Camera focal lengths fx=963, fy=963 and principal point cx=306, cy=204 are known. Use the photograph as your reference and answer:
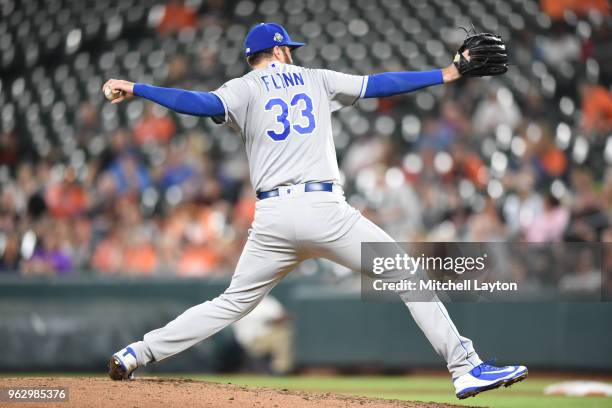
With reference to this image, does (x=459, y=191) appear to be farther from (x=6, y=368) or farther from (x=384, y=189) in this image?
(x=6, y=368)

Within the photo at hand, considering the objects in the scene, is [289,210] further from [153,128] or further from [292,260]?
[153,128]

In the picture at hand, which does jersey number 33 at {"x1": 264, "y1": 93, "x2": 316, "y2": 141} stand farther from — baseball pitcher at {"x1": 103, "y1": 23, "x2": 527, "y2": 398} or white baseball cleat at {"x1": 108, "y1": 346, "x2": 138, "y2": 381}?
white baseball cleat at {"x1": 108, "y1": 346, "x2": 138, "y2": 381}

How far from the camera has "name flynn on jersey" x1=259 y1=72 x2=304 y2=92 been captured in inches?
188

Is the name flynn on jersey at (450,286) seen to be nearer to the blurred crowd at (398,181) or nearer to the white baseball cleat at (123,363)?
the blurred crowd at (398,181)

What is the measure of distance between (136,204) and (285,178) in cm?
645

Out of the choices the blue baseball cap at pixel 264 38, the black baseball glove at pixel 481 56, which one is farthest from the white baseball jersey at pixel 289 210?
the black baseball glove at pixel 481 56

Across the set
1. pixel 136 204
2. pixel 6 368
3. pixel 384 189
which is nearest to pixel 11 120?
pixel 136 204

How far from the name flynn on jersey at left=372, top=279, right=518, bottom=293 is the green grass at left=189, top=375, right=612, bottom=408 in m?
0.80

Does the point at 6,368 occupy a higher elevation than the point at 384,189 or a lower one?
lower

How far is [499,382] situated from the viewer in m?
4.55

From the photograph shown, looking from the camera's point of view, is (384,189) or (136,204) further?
(136,204)

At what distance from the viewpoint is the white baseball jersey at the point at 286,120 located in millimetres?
4684

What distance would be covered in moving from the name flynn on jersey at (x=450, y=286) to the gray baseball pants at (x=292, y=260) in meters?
0.07

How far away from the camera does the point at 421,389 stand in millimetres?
7789
